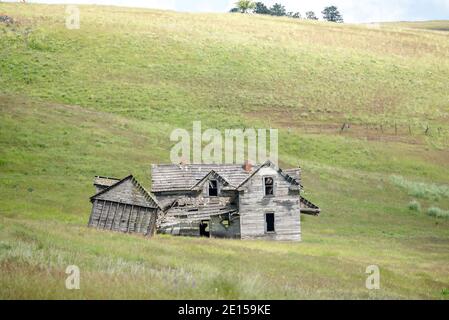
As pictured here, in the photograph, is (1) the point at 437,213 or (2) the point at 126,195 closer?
(2) the point at 126,195

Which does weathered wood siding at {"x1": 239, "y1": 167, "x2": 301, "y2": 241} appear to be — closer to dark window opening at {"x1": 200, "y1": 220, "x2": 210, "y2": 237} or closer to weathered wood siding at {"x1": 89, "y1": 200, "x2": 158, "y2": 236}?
dark window opening at {"x1": 200, "y1": 220, "x2": 210, "y2": 237}

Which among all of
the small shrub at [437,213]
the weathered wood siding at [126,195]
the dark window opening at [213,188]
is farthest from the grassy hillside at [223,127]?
the dark window opening at [213,188]

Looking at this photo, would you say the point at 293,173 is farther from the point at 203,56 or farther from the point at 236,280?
the point at 203,56

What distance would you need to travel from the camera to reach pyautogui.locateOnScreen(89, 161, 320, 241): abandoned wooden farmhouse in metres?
50.0

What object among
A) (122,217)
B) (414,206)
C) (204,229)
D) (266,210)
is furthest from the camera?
(414,206)

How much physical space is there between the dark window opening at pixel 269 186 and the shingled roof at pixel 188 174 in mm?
1181

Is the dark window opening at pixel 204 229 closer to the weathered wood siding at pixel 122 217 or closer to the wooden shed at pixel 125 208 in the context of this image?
the wooden shed at pixel 125 208

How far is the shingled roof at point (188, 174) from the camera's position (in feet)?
170

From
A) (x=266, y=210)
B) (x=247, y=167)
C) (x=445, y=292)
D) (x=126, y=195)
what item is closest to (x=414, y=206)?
(x=247, y=167)

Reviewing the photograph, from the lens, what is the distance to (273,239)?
50.1m

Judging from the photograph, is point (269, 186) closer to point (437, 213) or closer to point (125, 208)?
point (125, 208)

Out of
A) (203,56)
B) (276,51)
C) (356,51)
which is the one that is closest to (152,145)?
(203,56)

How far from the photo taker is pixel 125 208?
4588 centimetres

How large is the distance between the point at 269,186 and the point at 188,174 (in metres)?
5.35
